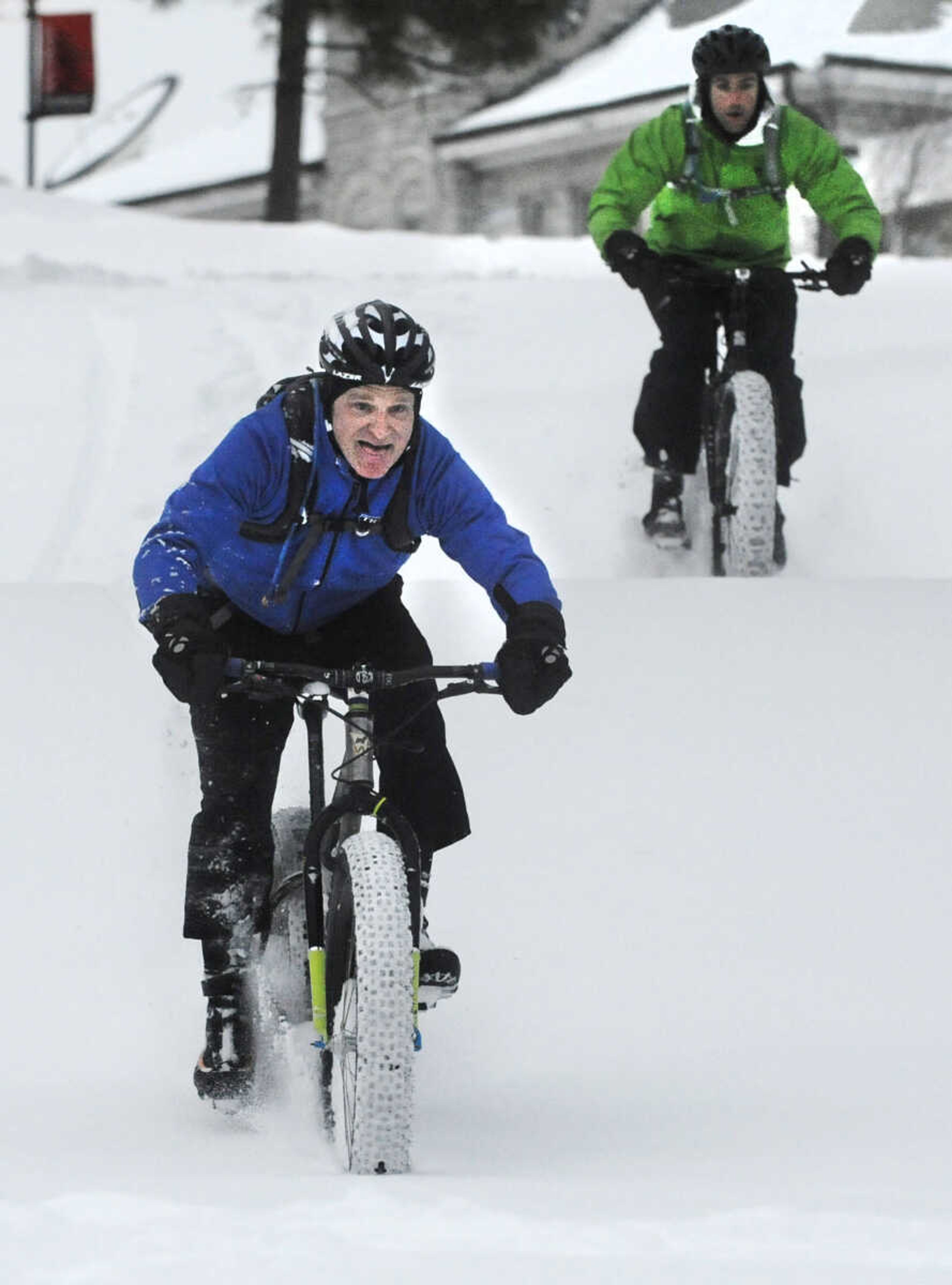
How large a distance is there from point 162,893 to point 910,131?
28644 mm

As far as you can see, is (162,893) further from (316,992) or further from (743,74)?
(743,74)

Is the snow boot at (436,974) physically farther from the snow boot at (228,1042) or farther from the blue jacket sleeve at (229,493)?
the blue jacket sleeve at (229,493)

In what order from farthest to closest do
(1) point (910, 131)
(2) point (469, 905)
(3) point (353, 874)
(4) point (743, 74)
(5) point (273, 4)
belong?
1. (1) point (910, 131)
2. (5) point (273, 4)
3. (4) point (743, 74)
4. (2) point (469, 905)
5. (3) point (353, 874)

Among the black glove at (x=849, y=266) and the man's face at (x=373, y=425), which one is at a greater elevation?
the black glove at (x=849, y=266)

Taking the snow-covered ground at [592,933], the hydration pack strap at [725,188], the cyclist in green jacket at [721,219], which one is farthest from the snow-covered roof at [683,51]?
the hydration pack strap at [725,188]

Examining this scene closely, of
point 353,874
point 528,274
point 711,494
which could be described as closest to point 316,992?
point 353,874

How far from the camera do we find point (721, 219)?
28.5ft

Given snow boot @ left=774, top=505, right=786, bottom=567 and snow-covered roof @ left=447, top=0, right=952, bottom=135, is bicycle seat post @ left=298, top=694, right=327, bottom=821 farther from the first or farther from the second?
snow-covered roof @ left=447, top=0, right=952, bottom=135

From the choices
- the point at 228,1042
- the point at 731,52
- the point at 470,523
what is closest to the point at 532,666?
the point at 470,523

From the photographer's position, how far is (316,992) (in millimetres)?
4434

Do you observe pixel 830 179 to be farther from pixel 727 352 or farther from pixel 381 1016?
pixel 381 1016

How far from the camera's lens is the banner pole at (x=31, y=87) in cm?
3069

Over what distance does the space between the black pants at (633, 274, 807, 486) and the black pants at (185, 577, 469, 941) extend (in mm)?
3822

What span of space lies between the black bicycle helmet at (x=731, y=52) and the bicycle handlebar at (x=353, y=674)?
4287 mm
